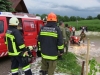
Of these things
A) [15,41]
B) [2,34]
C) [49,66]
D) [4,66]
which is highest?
[15,41]

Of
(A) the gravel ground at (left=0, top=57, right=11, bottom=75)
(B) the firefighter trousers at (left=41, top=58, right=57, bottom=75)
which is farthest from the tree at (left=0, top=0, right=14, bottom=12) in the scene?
(B) the firefighter trousers at (left=41, top=58, right=57, bottom=75)

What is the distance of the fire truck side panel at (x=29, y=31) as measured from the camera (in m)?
11.9

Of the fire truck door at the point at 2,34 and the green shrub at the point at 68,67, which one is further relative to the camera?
the fire truck door at the point at 2,34

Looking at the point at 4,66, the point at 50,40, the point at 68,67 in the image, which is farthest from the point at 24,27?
the point at 50,40

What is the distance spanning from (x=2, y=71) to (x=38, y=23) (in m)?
5.45

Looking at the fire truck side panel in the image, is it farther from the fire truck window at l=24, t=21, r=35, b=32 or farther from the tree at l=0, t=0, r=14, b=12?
the tree at l=0, t=0, r=14, b=12

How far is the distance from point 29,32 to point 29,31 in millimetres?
57

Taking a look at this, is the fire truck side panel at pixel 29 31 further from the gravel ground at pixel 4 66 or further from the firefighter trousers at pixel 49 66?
the firefighter trousers at pixel 49 66

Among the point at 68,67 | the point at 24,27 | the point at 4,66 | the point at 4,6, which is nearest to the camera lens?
the point at 4,66

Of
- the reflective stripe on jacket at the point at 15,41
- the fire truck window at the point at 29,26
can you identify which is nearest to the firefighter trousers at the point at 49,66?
the reflective stripe on jacket at the point at 15,41

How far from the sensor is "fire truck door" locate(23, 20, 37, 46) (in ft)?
39.1

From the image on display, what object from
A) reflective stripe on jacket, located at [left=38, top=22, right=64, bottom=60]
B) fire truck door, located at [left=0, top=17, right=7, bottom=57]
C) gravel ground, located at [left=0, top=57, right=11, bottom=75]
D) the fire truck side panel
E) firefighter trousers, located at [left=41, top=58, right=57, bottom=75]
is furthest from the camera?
the fire truck side panel

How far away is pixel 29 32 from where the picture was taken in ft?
40.4

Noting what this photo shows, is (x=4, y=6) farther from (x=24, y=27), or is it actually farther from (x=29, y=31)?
(x=24, y=27)
